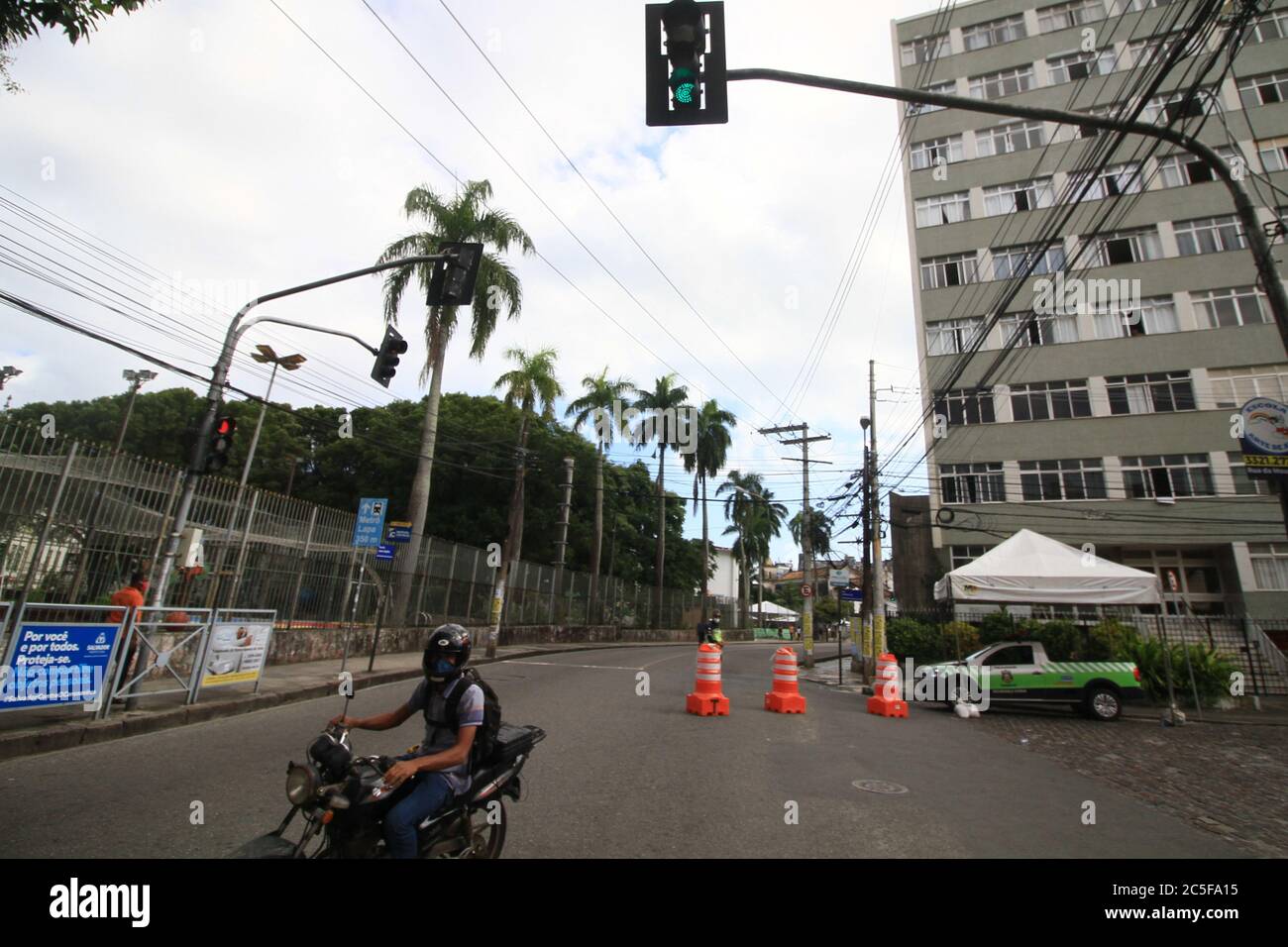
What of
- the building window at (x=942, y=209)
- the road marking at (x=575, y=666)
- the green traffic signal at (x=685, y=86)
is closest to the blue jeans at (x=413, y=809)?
the green traffic signal at (x=685, y=86)

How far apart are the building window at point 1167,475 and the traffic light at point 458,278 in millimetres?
27082

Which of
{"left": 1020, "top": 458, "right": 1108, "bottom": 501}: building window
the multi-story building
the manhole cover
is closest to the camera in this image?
the manhole cover

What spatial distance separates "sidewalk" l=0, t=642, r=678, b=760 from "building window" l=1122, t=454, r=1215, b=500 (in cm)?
2754

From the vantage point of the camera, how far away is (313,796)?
290 centimetres

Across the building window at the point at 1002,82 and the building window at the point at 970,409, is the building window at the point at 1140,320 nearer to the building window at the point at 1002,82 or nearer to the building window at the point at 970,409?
the building window at the point at 970,409

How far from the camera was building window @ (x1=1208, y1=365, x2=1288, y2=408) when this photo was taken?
25.0 metres

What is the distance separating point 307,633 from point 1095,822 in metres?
15.4

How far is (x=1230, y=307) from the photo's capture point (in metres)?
26.4

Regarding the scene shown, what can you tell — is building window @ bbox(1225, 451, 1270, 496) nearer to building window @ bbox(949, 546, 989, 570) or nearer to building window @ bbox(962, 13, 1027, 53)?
building window @ bbox(949, 546, 989, 570)

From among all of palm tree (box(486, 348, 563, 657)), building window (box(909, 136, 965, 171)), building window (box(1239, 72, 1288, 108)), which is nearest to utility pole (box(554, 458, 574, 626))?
palm tree (box(486, 348, 563, 657))

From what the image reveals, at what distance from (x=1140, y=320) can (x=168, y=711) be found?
112 ft

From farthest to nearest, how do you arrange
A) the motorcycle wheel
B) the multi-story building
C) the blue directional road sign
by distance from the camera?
the multi-story building → the blue directional road sign → the motorcycle wheel

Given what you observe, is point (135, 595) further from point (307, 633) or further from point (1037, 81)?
point (1037, 81)
